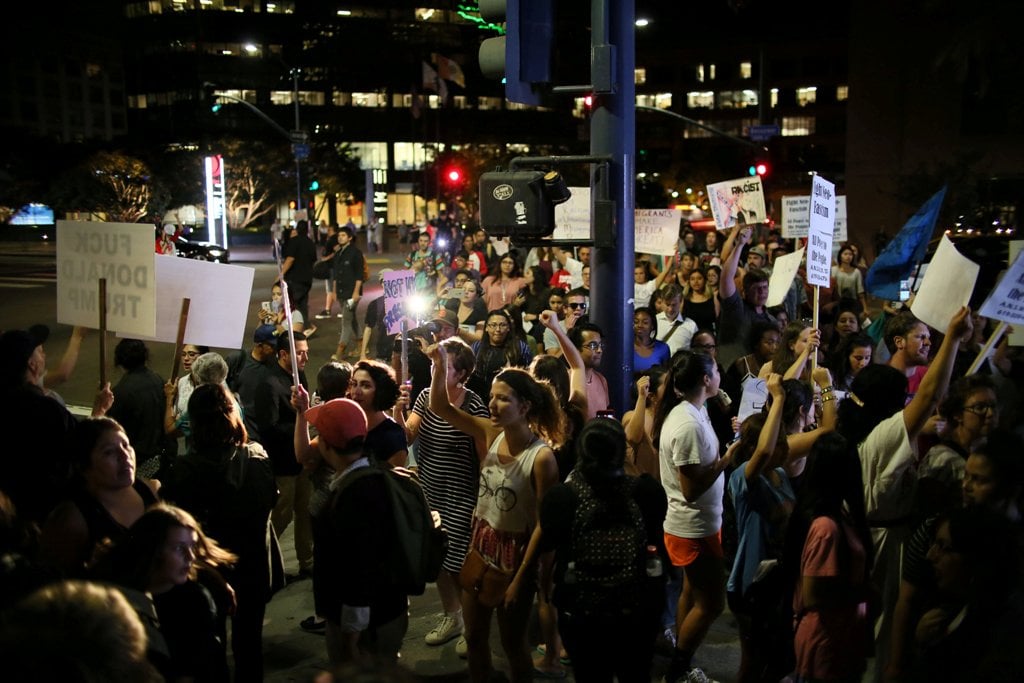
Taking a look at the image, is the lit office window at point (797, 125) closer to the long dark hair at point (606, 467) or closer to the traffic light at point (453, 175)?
the traffic light at point (453, 175)

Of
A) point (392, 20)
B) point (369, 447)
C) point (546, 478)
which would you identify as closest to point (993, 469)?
point (546, 478)

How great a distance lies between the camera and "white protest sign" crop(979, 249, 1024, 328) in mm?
5535

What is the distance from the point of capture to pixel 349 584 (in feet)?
13.5

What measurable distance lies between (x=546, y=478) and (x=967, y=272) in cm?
295

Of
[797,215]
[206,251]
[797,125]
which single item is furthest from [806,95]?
[797,215]

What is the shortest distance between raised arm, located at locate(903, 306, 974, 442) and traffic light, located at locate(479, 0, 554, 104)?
2698 millimetres

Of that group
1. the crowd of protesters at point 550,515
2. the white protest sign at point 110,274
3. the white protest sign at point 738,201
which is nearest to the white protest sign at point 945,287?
the crowd of protesters at point 550,515

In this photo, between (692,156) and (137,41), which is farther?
(137,41)

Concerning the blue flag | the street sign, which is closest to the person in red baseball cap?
the blue flag

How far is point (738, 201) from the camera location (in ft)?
38.9

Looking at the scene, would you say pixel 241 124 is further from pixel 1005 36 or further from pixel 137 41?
pixel 1005 36

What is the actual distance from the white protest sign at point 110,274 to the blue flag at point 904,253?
225 inches

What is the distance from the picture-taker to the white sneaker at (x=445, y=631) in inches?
229

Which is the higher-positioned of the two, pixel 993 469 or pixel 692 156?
pixel 692 156
